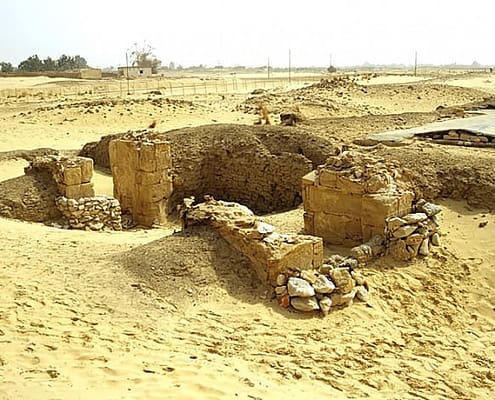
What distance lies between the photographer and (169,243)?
8234mm

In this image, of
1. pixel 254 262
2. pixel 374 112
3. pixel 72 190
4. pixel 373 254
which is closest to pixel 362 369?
pixel 254 262

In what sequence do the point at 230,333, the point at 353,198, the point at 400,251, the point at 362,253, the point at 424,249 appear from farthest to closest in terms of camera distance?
the point at 353,198 < the point at 424,249 < the point at 400,251 < the point at 362,253 < the point at 230,333

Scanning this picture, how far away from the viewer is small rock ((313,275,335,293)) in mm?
7234

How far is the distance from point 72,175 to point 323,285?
721cm

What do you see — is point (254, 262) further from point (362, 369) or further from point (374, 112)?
point (374, 112)

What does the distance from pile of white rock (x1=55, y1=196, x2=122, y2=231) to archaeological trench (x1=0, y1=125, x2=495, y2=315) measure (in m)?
0.02

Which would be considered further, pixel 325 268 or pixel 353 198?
pixel 353 198

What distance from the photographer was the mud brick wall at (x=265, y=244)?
749cm

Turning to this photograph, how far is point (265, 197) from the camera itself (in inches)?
556

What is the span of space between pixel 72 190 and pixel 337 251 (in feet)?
20.7

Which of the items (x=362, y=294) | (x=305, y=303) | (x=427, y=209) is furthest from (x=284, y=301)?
(x=427, y=209)

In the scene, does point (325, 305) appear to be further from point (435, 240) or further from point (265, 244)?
point (435, 240)

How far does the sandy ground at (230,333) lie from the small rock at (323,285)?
326 millimetres

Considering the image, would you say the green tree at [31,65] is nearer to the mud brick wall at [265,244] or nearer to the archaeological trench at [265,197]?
the archaeological trench at [265,197]
